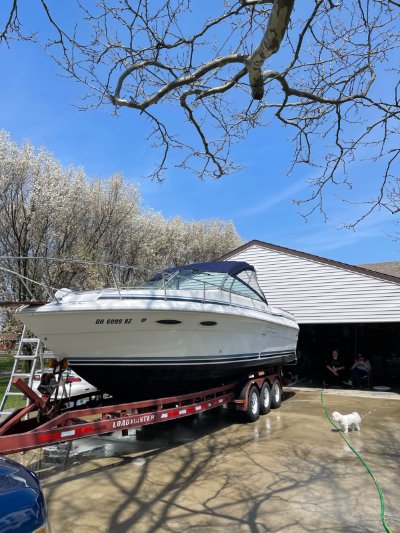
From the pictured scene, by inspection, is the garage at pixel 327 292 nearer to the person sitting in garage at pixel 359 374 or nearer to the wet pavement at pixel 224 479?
the person sitting in garage at pixel 359 374

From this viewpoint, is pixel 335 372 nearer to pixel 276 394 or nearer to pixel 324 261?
pixel 324 261

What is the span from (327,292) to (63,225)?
12.4 m

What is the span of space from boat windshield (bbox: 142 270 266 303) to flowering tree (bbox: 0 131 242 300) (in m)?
6.99

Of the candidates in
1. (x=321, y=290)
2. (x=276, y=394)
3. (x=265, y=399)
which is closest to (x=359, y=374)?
(x=321, y=290)

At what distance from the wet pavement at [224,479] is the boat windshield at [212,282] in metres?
2.49

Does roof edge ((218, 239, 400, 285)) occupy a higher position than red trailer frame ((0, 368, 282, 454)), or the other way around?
roof edge ((218, 239, 400, 285))

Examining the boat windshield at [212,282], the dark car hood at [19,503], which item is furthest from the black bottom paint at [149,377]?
the dark car hood at [19,503]

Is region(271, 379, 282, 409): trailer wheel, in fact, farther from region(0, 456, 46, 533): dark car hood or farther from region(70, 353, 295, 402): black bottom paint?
region(0, 456, 46, 533): dark car hood

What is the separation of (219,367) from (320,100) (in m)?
4.32

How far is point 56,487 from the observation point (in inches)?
205

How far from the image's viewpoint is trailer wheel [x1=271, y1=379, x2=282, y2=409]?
10.3 metres

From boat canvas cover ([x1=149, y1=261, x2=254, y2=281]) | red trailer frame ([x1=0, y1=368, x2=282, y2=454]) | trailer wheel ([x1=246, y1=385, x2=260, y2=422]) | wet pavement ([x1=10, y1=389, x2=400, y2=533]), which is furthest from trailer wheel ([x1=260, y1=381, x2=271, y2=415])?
boat canvas cover ([x1=149, y1=261, x2=254, y2=281])

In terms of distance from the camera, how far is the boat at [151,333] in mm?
5863

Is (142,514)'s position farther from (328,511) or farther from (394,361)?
(394,361)
